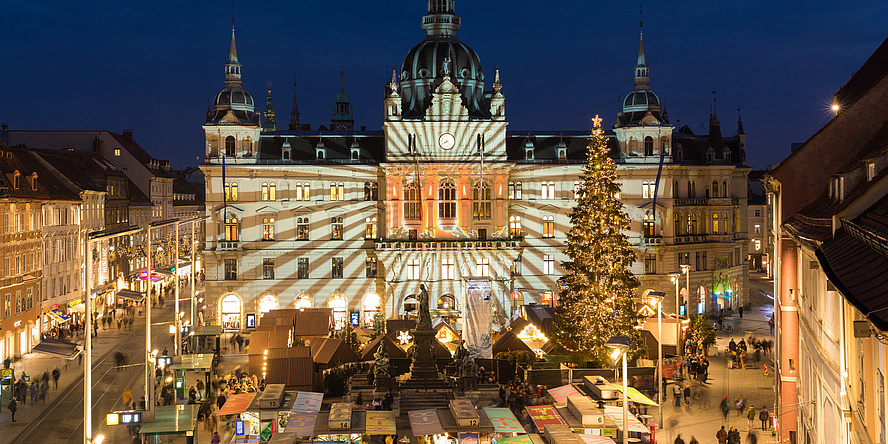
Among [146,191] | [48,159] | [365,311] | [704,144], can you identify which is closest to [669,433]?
[365,311]

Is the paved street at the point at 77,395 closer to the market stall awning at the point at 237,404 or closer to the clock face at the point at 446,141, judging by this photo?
the market stall awning at the point at 237,404

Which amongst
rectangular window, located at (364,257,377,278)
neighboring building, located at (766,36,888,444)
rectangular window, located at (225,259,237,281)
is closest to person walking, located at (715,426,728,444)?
neighboring building, located at (766,36,888,444)

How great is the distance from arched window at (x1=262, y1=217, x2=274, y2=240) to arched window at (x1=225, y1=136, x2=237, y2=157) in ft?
20.8

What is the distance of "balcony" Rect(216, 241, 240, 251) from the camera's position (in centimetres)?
8125

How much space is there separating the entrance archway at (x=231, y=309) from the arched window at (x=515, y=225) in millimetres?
24360

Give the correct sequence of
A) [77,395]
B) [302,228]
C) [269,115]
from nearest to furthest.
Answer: [77,395], [302,228], [269,115]

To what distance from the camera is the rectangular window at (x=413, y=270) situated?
3177 inches

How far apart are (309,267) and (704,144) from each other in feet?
128

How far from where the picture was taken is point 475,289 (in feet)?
203

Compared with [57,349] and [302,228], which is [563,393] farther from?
[302,228]

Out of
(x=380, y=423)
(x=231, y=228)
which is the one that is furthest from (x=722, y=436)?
(x=231, y=228)

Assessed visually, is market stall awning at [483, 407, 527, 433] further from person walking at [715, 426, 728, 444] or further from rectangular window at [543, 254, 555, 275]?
rectangular window at [543, 254, 555, 275]

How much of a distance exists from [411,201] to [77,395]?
3699 cm

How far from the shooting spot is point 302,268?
82938 mm
